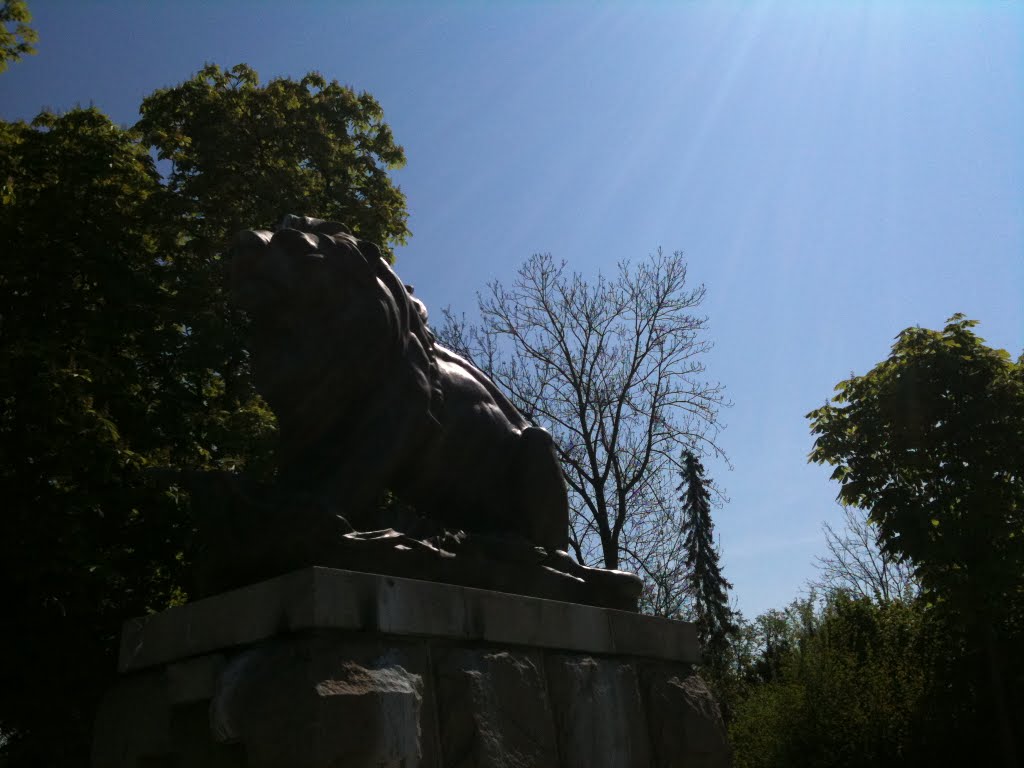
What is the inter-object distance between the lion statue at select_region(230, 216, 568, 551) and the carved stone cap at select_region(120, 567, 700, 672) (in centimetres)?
50

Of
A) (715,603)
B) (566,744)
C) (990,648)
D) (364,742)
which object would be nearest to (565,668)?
(566,744)

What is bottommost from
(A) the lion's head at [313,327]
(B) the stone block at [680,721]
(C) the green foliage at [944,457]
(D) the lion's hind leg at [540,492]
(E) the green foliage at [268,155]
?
(B) the stone block at [680,721]

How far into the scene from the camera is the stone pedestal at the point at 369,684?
9.44 ft

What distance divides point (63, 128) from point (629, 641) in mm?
10578

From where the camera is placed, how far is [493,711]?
342 cm

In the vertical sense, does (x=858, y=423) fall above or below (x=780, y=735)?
above

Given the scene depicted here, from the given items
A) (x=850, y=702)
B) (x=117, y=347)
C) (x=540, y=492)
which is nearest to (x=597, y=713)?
(x=540, y=492)

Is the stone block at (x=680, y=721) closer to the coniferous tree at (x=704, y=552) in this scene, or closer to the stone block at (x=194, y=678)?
the stone block at (x=194, y=678)

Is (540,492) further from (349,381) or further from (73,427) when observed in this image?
(73,427)

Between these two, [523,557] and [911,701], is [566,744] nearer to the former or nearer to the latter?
[523,557]

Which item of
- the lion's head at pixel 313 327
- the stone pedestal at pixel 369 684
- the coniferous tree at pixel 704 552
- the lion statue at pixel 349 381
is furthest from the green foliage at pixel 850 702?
the coniferous tree at pixel 704 552

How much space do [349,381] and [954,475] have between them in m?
10.8

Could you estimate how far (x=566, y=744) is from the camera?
3.74m

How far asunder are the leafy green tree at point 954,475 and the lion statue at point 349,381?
954cm
